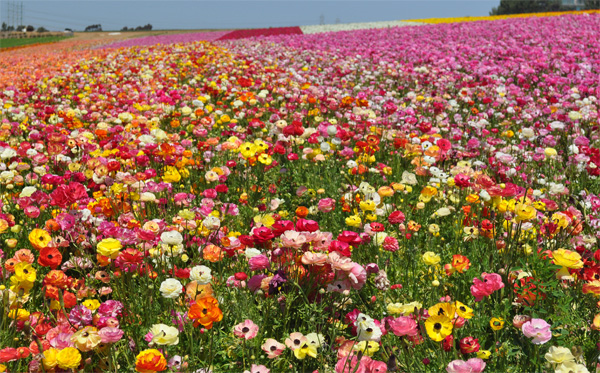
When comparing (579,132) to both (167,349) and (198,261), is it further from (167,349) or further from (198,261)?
(167,349)

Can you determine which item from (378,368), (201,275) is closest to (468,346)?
(378,368)

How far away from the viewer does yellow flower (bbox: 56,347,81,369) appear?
1.75 metres

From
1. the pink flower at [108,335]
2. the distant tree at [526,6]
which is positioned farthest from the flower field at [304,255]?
the distant tree at [526,6]

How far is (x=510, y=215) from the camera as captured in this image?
299 cm

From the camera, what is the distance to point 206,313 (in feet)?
5.93

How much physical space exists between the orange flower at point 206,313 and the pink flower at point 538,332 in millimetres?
1252

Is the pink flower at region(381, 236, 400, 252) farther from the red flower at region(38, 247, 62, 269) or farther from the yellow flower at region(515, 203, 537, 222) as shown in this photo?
the red flower at region(38, 247, 62, 269)

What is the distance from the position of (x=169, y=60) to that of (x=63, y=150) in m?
8.93

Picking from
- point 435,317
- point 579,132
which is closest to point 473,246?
point 435,317

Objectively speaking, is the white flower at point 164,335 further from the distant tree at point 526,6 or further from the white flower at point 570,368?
the distant tree at point 526,6

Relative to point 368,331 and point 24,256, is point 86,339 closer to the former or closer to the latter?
point 24,256

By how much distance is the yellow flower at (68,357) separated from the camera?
1.75 m

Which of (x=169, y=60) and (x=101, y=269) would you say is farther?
(x=169, y=60)

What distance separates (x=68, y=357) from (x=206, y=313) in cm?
57
